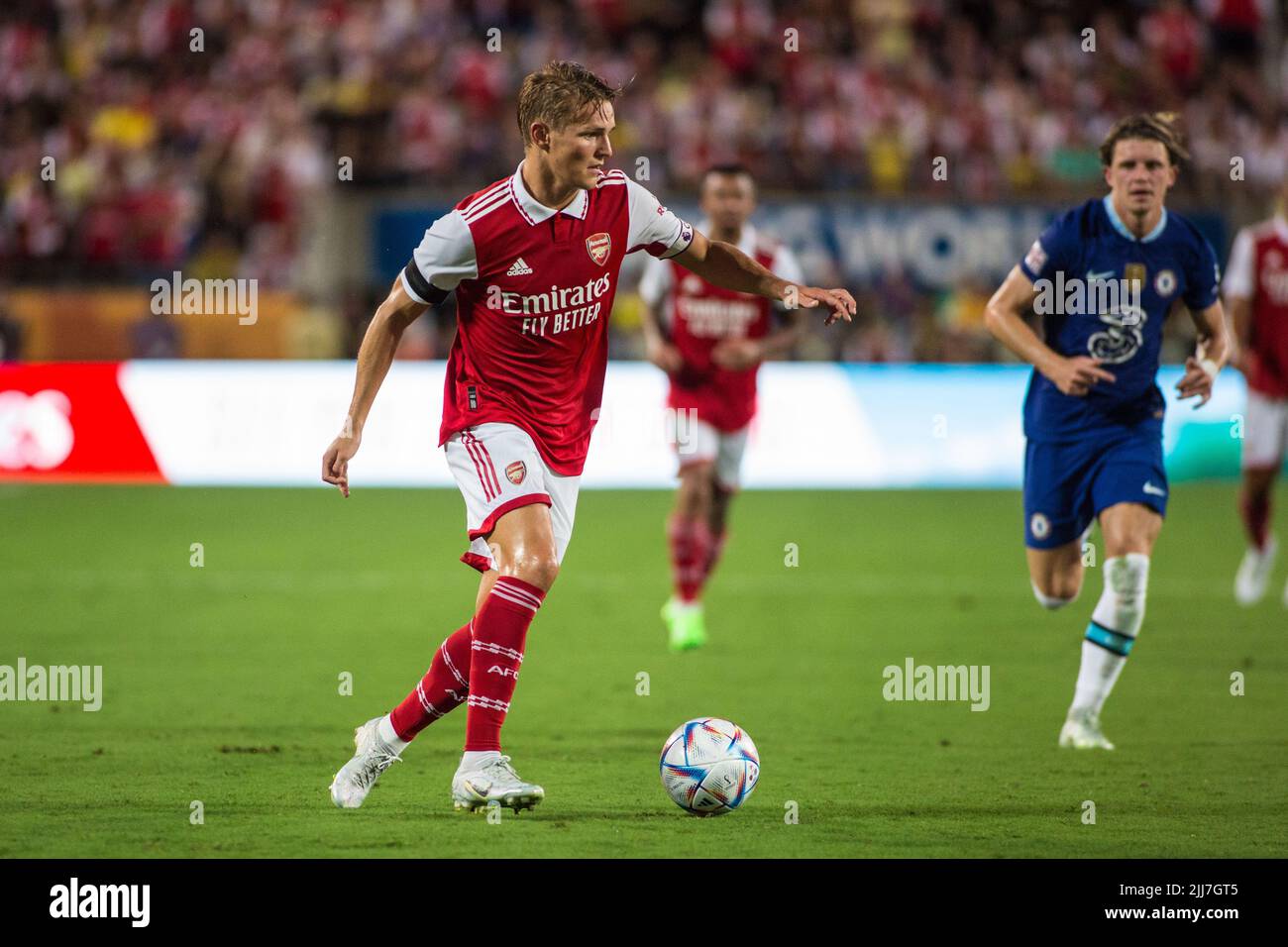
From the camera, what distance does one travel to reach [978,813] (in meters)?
6.05

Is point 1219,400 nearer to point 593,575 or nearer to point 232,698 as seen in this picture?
point 593,575

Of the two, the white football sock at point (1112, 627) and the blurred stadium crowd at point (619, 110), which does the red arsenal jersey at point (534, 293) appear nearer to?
the white football sock at point (1112, 627)

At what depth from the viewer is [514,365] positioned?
614cm

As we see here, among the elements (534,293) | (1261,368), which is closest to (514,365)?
(534,293)

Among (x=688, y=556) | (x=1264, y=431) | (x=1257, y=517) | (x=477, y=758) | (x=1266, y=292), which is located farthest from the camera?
(x=1266, y=292)

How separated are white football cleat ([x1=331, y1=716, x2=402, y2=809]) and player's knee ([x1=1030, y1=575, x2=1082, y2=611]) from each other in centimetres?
307

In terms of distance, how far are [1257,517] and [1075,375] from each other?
5253 millimetres

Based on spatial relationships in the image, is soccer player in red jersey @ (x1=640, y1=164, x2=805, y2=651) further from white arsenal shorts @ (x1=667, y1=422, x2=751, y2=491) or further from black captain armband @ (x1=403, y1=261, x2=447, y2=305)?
black captain armband @ (x1=403, y1=261, x2=447, y2=305)

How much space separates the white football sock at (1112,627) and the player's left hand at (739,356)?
11.4ft

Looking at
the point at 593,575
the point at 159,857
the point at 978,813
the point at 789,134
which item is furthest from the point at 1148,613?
the point at 789,134

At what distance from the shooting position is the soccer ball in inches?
234

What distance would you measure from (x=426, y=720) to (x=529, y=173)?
1.86m

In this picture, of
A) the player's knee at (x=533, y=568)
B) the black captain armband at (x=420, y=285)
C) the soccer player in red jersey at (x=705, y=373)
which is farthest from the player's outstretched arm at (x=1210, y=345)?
the soccer player in red jersey at (x=705, y=373)

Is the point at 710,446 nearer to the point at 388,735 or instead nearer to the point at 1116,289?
the point at 1116,289
